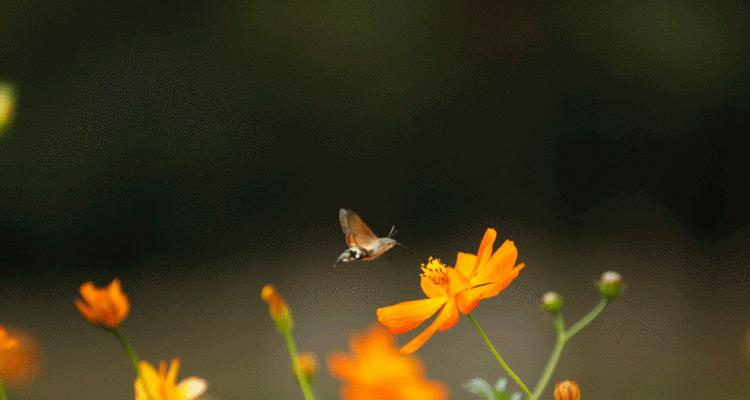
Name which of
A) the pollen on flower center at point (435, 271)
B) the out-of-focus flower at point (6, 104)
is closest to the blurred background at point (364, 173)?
the pollen on flower center at point (435, 271)

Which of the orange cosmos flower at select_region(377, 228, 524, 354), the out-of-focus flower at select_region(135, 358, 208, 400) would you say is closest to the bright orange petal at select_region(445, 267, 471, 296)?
the orange cosmos flower at select_region(377, 228, 524, 354)

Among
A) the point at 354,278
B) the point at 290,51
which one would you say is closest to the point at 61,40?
the point at 290,51

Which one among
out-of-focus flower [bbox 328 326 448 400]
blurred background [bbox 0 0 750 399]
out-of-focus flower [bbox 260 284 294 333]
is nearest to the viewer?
out-of-focus flower [bbox 328 326 448 400]

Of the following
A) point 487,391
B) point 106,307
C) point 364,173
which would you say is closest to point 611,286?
point 487,391

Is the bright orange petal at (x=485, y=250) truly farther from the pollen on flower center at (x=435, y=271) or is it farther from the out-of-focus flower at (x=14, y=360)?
the out-of-focus flower at (x=14, y=360)

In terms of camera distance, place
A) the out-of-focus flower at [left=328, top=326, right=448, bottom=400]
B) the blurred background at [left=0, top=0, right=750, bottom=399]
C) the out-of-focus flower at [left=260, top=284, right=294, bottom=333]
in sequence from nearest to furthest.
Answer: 1. the out-of-focus flower at [left=328, top=326, right=448, bottom=400]
2. the out-of-focus flower at [left=260, top=284, right=294, bottom=333]
3. the blurred background at [left=0, top=0, right=750, bottom=399]

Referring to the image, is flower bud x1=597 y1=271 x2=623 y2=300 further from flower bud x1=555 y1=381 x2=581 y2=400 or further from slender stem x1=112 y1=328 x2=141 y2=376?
slender stem x1=112 y1=328 x2=141 y2=376
